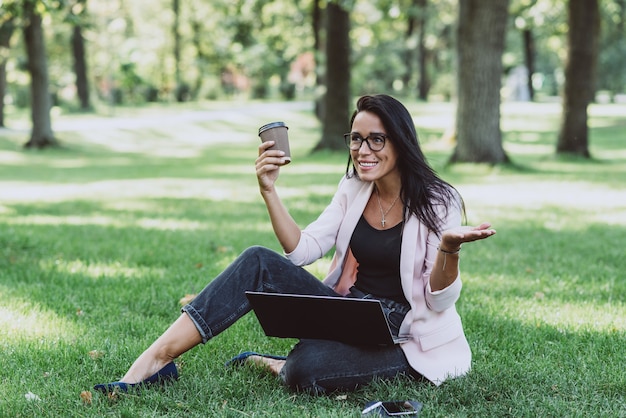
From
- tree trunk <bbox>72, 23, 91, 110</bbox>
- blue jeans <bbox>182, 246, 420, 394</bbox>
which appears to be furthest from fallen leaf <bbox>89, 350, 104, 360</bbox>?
tree trunk <bbox>72, 23, 91, 110</bbox>

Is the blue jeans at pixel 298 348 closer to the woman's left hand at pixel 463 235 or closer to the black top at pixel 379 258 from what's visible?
the black top at pixel 379 258

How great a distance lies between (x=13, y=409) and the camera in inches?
137

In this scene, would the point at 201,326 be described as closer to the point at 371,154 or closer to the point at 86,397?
the point at 86,397

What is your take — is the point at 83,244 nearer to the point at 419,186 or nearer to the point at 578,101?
the point at 419,186

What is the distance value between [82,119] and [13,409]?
30.6 meters

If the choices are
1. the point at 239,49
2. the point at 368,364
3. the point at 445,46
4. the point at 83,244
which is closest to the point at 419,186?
the point at 368,364

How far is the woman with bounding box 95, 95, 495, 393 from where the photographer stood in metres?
3.67

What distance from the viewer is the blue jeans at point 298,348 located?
3.67 m

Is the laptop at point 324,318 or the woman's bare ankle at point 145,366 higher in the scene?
the laptop at point 324,318

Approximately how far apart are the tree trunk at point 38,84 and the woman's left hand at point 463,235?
784 inches

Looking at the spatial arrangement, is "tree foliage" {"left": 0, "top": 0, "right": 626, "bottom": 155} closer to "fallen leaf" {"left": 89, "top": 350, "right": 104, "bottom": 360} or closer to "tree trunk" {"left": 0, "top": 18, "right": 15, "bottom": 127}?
"tree trunk" {"left": 0, "top": 18, "right": 15, "bottom": 127}

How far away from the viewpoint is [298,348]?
149 inches

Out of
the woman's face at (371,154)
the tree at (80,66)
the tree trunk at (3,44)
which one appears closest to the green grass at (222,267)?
the woman's face at (371,154)

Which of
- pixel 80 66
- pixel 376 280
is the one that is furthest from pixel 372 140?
pixel 80 66
